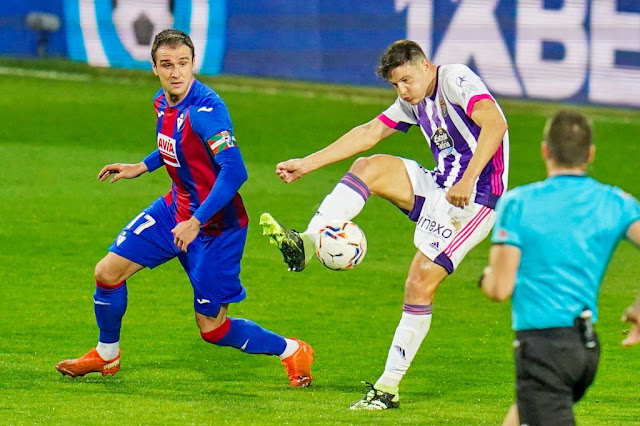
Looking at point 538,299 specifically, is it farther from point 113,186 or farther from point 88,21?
point 88,21

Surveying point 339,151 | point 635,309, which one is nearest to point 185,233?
point 339,151

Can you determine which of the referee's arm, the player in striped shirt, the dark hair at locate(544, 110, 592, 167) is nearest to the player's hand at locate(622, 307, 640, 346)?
the referee's arm

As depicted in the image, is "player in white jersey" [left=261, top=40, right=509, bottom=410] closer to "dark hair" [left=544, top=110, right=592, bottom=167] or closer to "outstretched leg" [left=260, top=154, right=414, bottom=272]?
"outstretched leg" [left=260, top=154, right=414, bottom=272]

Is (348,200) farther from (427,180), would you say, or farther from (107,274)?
(107,274)

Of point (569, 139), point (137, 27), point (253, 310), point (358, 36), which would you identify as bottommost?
point (137, 27)

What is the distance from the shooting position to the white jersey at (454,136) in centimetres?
646

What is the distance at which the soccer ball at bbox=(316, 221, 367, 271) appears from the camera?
6.07 meters

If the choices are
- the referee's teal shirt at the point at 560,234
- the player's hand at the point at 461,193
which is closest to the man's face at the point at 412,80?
the player's hand at the point at 461,193

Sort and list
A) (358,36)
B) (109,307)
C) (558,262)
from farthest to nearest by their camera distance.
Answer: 1. (358,36)
2. (109,307)
3. (558,262)

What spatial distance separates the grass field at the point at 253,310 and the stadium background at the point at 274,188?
0.03 metres

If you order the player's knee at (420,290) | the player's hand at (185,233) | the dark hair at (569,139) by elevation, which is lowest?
the player's knee at (420,290)

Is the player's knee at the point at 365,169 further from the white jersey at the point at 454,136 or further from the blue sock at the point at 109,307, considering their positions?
the blue sock at the point at 109,307

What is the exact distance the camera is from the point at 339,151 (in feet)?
21.9

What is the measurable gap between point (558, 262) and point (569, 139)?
416mm
